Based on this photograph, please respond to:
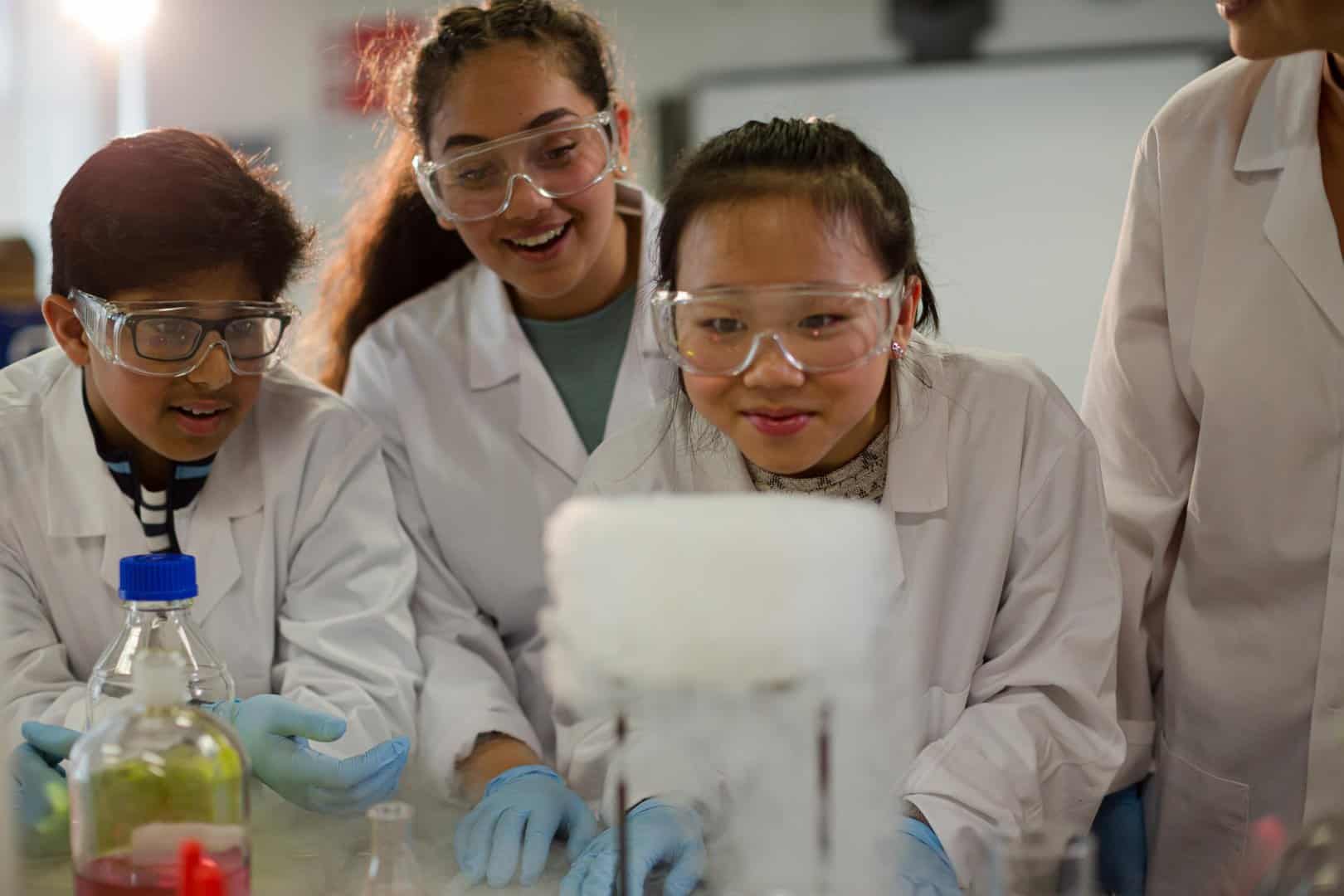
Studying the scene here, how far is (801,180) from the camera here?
1.58 meters

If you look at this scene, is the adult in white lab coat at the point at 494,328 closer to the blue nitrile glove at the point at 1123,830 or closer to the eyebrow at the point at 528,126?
the eyebrow at the point at 528,126

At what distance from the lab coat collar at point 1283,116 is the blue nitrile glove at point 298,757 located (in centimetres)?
136

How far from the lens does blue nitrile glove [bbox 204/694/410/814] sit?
152 cm

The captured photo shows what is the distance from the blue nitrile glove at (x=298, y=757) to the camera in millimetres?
1516

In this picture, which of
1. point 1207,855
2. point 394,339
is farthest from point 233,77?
point 1207,855

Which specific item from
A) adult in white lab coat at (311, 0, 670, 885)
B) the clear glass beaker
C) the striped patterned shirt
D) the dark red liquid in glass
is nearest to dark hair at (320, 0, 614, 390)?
adult in white lab coat at (311, 0, 670, 885)

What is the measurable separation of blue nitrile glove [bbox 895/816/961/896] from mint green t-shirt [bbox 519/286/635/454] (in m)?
0.99

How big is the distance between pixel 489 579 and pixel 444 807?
44 cm

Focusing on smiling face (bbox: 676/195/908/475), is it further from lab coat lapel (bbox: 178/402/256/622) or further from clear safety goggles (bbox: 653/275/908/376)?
lab coat lapel (bbox: 178/402/256/622)

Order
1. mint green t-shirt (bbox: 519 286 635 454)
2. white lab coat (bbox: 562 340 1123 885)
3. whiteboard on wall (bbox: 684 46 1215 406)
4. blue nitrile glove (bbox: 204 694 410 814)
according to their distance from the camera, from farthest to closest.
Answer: whiteboard on wall (bbox: 684 46 1215 406) < mint green t-shirt (bbox: 519 286 635 454) < white lab coat (bbox: 562 340 1123 885) < blue nitrile glove (bbox: 204 694 410 814)

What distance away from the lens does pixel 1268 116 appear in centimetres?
181

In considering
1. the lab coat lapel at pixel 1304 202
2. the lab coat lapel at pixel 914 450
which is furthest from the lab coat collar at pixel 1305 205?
the lab coat lapel at pixel 914 450

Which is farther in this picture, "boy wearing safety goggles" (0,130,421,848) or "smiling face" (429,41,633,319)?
"smiling face" (429,41,633,319)

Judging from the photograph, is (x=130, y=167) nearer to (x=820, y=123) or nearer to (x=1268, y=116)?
(x=820, y=123)
